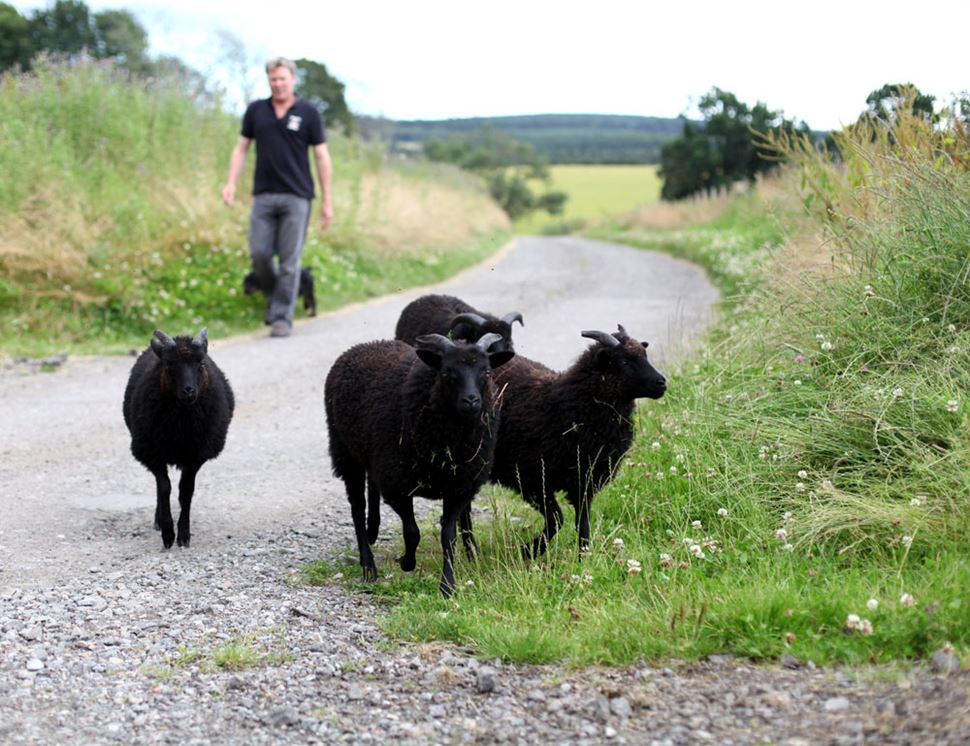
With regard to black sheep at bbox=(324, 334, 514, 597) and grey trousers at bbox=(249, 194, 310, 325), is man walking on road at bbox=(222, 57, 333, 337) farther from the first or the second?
black sheep at bbox=(324, 334, 514, 597)

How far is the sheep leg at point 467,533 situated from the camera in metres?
6.36

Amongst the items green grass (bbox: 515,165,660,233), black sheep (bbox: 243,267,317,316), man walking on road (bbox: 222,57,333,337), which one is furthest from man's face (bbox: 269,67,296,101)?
green grass (bbox: 515,165,660,233)

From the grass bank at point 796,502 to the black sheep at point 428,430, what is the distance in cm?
35

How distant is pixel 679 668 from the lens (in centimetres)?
448

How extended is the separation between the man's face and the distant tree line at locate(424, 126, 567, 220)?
56.8 meters

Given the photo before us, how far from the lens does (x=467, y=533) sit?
647cm

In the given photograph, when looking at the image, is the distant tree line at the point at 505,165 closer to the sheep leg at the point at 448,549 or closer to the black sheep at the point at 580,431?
the black sheep at the point at 580,431

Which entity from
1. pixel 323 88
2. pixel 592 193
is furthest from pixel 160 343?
pixel 592 193

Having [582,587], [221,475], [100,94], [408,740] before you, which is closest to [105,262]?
[100,94]

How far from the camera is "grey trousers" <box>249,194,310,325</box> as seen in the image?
1378 cm

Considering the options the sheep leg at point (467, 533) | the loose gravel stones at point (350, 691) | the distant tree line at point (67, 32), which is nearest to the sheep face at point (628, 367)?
the sheep leg at point (467, 533)

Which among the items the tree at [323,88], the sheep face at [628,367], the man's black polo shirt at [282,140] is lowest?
the sheep face at [628,367]

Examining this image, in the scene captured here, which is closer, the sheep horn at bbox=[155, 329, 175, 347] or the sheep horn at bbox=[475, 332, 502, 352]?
the sheep horn at bbox=[475, 332, 502, 352]

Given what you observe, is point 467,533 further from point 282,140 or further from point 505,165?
point 505,165
